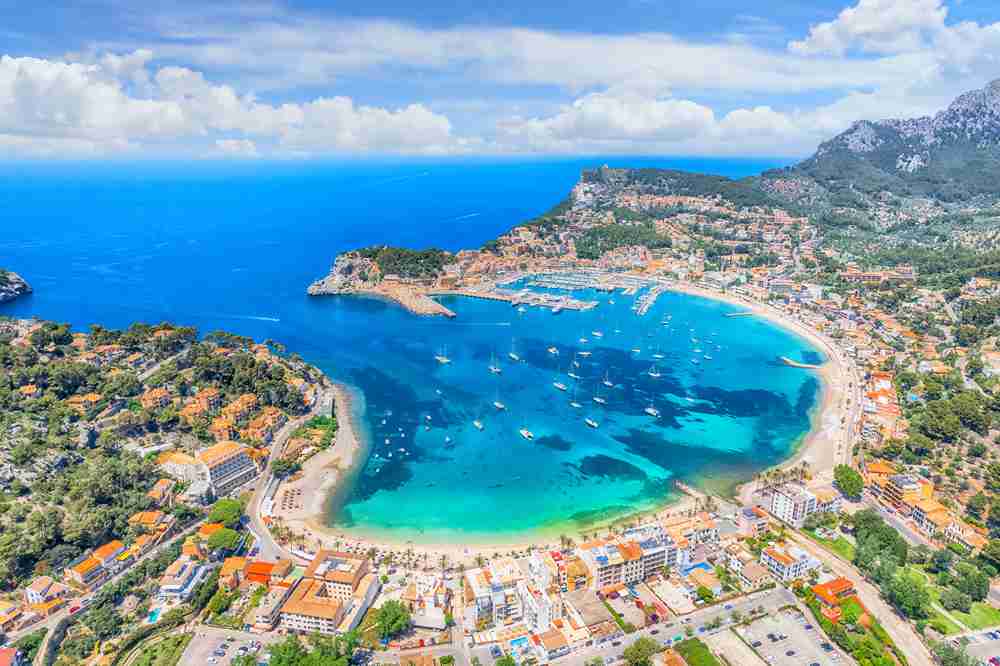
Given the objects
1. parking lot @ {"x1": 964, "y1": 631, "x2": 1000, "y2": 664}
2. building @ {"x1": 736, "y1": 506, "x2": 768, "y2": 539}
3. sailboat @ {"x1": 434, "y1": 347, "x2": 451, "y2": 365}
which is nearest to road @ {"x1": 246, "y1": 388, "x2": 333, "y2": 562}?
sailboat @ {"x1": 434, "y1": 347, "x2": 451, "y2": 365}

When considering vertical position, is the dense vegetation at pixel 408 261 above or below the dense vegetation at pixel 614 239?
below

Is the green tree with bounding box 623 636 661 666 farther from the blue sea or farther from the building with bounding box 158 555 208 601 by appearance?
the building with bounding box 158 555 208 601

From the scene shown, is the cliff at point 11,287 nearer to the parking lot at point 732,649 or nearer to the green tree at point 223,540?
the green tree at point 223,540

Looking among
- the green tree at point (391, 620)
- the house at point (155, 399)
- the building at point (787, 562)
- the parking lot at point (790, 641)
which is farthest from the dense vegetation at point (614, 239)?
the green tree at point (391, 620)

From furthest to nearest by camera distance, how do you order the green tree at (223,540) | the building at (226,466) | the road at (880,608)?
1. the building at (226,466)
2. the green tree at (223,540)
3. the road at (880,608)

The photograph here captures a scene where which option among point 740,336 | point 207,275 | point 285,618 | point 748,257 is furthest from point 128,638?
point 748,257

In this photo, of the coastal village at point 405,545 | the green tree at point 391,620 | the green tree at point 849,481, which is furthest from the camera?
the green tree at point 849,481
